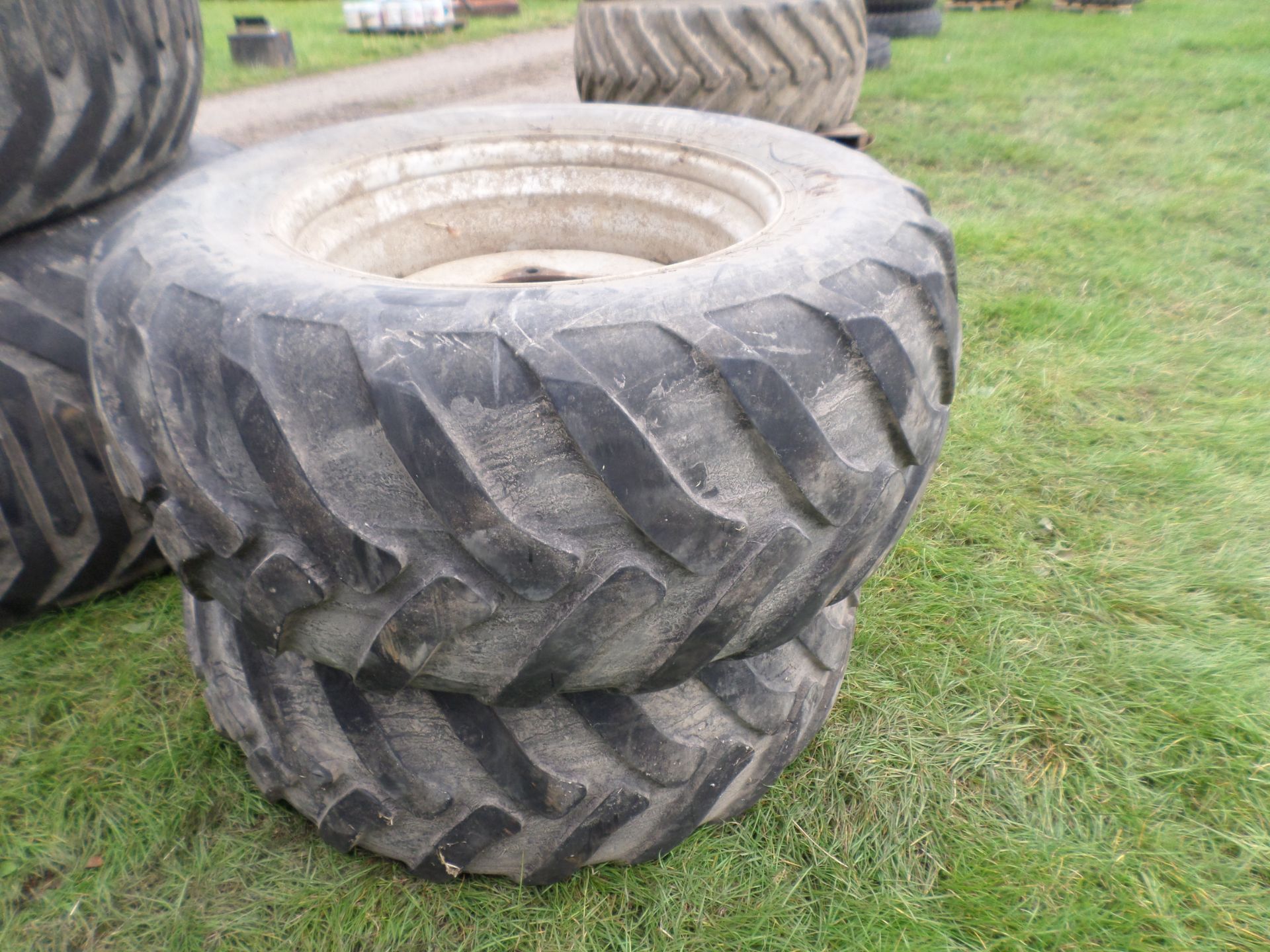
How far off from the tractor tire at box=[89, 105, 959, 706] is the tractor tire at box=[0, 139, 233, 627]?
614 mm

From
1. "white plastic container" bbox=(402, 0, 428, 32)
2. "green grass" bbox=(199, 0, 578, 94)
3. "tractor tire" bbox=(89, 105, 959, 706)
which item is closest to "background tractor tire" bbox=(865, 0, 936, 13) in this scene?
"green grass" bbox=(199, 0, 578, 94)

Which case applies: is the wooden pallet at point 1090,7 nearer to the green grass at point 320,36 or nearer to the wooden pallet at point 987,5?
the wooden pallet at point 987,5

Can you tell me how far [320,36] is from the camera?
8344 mm

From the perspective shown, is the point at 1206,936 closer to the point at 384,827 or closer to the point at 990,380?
the point at 384,827

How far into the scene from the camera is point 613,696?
1086 mm

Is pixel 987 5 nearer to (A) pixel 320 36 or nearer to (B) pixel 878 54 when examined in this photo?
(B) pixel 878 54

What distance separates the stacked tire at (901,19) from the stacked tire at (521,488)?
7.31 meters

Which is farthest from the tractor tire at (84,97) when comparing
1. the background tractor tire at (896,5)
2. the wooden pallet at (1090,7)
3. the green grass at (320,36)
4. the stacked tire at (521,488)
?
the wooden pallet at (1090,7)

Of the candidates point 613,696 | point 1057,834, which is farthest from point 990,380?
point 613,696

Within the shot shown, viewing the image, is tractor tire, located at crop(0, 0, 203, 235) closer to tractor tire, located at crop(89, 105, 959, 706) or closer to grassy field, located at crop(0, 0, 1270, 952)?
tractor tire, located at crop(89, 105, 959, 706)

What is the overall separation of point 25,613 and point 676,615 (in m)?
1.48

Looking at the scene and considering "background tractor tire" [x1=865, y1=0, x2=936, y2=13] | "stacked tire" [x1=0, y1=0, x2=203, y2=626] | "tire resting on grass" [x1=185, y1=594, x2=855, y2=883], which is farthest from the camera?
"background tractor tire" [x1=865, y1=0, x2=936, y2=13]

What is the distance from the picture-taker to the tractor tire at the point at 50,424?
147 centimetres

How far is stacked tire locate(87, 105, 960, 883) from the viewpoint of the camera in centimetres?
78
